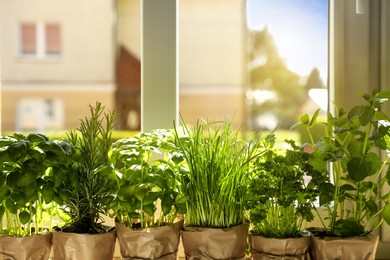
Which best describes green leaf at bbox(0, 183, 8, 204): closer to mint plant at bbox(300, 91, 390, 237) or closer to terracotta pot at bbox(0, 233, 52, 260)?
terracotta pot at bbox(0, 233, 52, 260)

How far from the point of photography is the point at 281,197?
1163 millimetres

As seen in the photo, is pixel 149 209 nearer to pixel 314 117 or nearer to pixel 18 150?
pixel 18 150

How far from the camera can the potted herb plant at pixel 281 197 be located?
1.15m

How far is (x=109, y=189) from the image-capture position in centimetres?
117

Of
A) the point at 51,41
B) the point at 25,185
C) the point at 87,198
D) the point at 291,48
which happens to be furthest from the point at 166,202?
the point at 51,41

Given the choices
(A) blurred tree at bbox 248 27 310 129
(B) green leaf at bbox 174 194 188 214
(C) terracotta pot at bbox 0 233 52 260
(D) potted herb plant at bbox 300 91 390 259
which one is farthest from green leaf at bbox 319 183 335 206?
(C) terracotta pot at bbox 0 233 52 260

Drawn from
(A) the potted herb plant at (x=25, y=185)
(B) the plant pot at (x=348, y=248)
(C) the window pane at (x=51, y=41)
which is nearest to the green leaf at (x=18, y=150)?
(A) the potted herb plant at (x=25, y=185)

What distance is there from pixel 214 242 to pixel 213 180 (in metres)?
0.13

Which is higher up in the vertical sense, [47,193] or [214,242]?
[47,193]

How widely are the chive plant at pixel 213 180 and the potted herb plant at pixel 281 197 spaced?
Result: 37 mm

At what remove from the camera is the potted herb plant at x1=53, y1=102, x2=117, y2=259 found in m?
1.14

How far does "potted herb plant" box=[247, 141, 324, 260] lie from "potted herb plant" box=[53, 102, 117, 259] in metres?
0.30

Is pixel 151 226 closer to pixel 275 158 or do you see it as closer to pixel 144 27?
pixel 275 158

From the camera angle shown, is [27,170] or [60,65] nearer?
[27,170]
